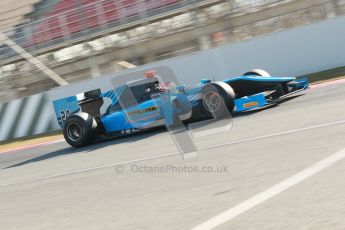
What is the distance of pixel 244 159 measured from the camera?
6969 mm

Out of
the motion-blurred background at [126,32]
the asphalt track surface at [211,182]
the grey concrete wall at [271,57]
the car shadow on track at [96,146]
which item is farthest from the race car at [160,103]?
the motion-blurred background at [126,32]

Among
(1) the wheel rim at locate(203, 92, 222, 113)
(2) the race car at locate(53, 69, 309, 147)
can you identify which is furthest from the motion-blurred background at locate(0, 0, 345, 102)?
(1) the wheel rim at locate(203, 92, 222, 113)

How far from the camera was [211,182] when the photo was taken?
6.28m

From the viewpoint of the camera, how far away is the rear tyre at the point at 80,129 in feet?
37.9

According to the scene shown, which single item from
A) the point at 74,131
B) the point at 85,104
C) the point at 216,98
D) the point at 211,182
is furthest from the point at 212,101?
the point at 211,182

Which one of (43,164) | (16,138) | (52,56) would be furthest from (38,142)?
(52,56)

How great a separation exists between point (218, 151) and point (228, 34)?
376 inches

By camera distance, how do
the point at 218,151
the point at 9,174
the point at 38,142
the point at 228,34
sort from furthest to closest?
the point at 228,34
the point at 38,142
the point at 9,174
the point at 218,151

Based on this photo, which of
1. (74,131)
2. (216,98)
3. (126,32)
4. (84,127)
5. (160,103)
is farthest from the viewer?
(126,32)

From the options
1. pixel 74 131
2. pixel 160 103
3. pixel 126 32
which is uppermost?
pixel 126 32

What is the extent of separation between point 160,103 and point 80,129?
6.23 ft

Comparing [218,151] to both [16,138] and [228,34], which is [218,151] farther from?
[16,138]

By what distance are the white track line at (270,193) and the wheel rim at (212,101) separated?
14.7 feet

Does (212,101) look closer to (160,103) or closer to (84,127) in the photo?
(160,103)
